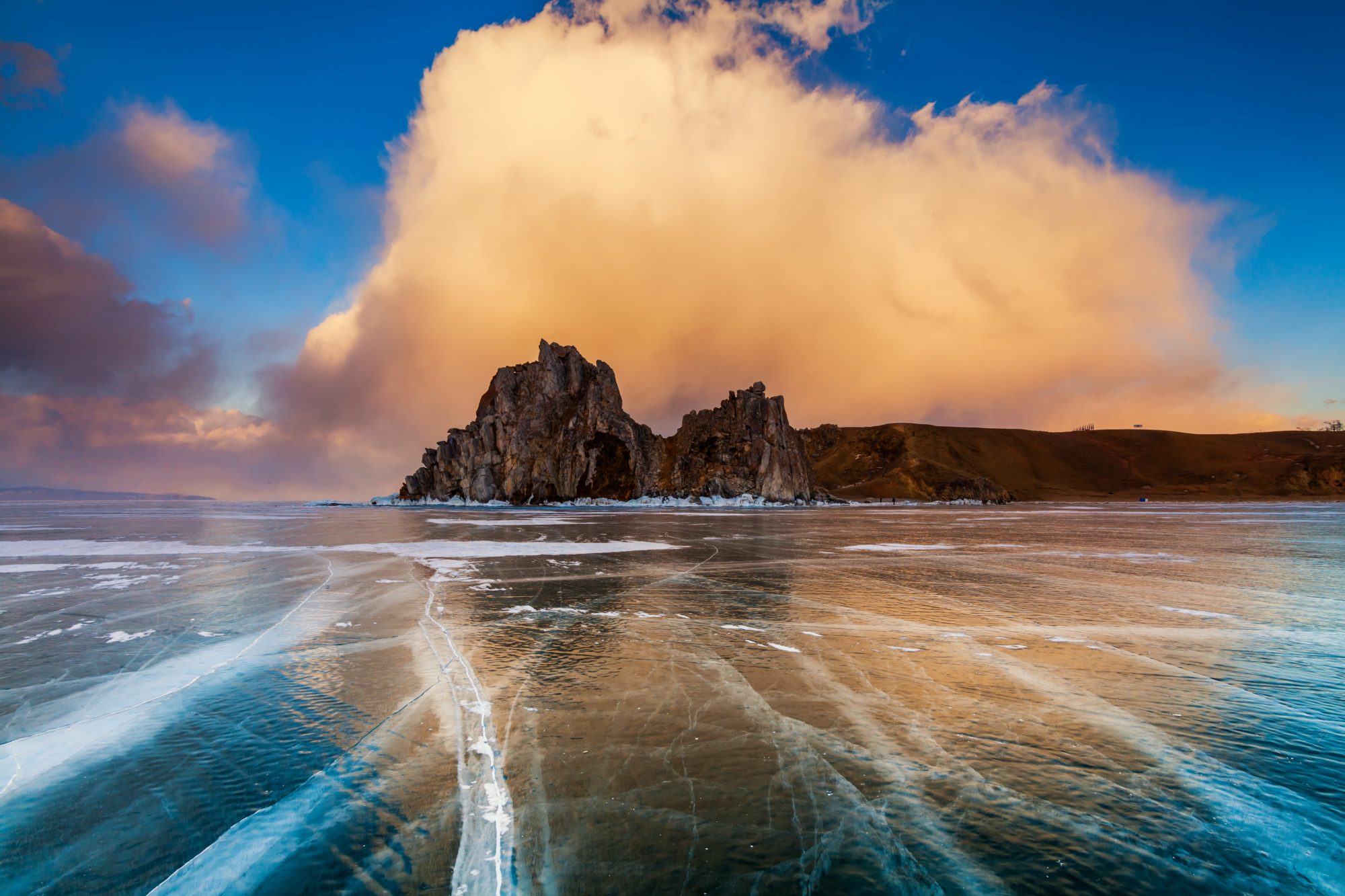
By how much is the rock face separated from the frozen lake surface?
A: 12181 cm

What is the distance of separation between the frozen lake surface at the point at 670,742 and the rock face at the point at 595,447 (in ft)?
400

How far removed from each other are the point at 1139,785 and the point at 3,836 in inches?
417

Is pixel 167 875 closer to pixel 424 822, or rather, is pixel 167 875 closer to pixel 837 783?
pixel 424 822

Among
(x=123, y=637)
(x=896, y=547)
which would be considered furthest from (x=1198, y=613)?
(x=123, y=637)

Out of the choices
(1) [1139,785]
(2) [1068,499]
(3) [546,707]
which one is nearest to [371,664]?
(3) [546,707]

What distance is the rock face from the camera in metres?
139

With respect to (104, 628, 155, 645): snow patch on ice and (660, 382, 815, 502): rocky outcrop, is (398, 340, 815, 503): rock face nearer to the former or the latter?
(660, 382, 815, 502): rocky outcrop

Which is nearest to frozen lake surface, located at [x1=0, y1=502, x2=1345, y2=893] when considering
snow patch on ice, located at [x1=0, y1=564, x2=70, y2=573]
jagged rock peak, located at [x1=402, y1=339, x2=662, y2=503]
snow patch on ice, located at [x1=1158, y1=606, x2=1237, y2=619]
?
snow patch on ice, located at [x1=1158, y1=606, x2=1237, y2=619]

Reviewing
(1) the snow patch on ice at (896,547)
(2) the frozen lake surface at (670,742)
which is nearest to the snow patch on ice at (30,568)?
(2) the frozen lake surface at (670,742)

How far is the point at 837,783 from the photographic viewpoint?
235 inches

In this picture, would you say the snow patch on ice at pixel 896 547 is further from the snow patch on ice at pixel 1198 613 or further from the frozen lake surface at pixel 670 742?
the snow patch on ice at pixel 1198 613

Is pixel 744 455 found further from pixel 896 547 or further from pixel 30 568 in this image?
pixel 30 568

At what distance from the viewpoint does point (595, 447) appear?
13750cm

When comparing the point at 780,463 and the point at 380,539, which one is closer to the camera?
the point at 380,539
